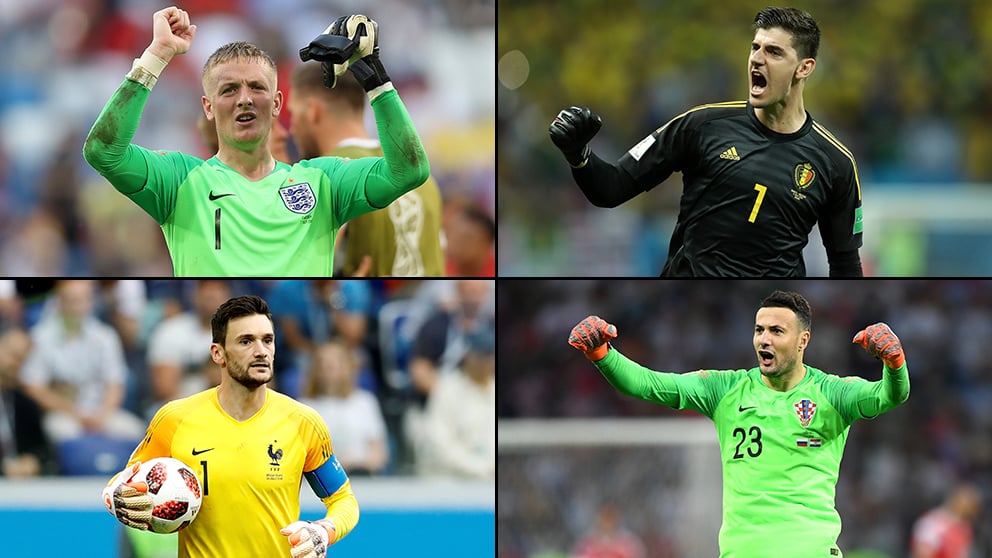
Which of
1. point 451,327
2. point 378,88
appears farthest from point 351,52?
point 451,327

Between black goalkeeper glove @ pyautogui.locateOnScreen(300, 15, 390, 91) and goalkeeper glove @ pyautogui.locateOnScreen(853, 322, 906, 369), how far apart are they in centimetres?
273

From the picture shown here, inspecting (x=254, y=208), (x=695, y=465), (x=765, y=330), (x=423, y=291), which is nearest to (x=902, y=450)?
(x=695, y=465)

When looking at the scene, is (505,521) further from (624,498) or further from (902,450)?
(902,450)

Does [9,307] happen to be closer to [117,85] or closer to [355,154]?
[117,85]

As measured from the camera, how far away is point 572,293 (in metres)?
18.6

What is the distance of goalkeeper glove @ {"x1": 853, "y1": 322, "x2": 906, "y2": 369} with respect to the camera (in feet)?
22.3

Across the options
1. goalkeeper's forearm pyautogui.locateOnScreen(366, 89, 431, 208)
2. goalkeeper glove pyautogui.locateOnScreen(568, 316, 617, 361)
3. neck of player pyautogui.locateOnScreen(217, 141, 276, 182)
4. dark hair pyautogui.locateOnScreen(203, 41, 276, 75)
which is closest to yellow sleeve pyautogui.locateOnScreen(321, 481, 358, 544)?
goalkeeper glove pyautogui.locateOnScreen(568, 316, 617, 361)

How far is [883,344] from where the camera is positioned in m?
6.80

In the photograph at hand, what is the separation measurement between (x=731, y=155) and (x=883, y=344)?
4.36 feet

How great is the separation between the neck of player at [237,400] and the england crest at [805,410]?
287 centimetres

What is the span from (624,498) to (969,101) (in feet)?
34.1

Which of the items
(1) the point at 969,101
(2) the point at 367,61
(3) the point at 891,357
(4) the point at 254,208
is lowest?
(3) the point at 891,357

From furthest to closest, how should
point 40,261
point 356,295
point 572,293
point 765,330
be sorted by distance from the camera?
1. point 572,293
2. point 40,261
3. point 356,295
4. point 765,330

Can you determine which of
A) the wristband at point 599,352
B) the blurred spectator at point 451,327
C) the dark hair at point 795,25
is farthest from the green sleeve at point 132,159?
the blurred spectator at point 451,327
